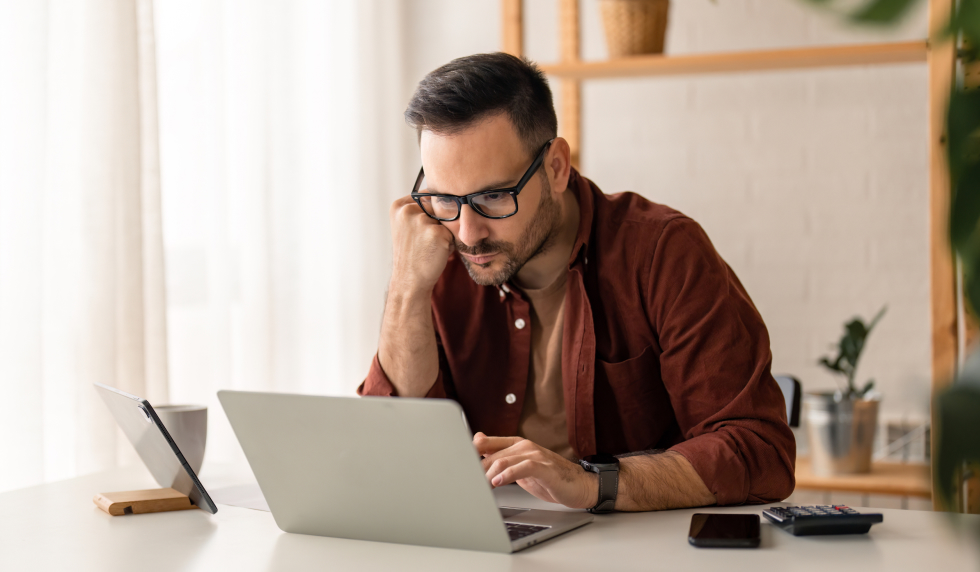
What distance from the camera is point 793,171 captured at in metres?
2.56

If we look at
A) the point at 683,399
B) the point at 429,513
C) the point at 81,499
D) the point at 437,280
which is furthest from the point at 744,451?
the point at 81,499

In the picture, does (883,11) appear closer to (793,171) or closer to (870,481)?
(870,481)

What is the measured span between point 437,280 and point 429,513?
2.35ft

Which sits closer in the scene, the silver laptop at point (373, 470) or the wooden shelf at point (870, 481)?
the silver laptop at point (373, 470)

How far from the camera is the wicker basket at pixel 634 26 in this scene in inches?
85.0

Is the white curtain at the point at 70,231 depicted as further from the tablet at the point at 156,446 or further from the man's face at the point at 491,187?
the man's face at the point at 491,187

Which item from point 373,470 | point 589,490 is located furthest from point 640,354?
point 373,470

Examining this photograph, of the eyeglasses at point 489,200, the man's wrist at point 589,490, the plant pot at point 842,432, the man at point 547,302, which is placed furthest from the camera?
the plant pot at point 842,432

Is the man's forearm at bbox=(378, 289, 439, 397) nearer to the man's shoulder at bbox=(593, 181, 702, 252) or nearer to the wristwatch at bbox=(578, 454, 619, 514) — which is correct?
the man's shoulder at bbox=(593, 181, 702, 252)

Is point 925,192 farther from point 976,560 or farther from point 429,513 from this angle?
point 976,560

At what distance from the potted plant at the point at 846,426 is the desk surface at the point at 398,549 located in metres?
1.23

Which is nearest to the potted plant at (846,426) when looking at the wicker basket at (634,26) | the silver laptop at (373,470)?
the wicker basket at (634,26)

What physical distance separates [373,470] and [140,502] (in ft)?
1.23

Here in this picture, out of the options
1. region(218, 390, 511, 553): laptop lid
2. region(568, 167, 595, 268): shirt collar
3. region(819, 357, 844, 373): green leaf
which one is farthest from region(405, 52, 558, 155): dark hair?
region(819, 357, 844, 373): green leaf
